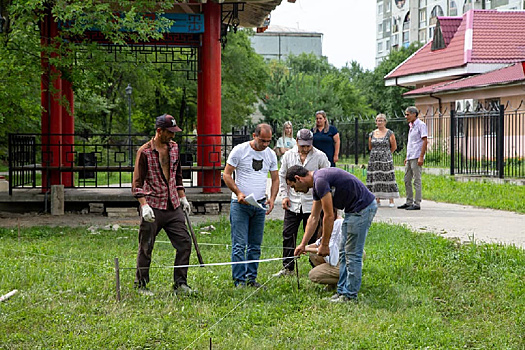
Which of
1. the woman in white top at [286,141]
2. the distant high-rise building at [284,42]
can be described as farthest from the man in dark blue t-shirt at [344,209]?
the distant high-rise building at [284,42]

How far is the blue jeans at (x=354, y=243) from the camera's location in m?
7.31

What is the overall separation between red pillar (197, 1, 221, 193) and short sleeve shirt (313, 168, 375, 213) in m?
7.91

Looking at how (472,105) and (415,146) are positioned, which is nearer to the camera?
(415,146)

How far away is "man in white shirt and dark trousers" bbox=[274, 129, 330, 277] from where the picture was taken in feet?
27.9

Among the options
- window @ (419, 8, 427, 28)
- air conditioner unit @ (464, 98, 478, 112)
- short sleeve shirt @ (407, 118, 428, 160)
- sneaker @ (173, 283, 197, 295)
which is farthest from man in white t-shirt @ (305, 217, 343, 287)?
window @ (419, 8, 427, 28)

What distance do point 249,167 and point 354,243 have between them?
5.06 feet

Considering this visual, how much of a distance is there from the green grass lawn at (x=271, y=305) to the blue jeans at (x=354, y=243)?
189 millimetres

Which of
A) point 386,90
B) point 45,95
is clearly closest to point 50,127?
point 45,95

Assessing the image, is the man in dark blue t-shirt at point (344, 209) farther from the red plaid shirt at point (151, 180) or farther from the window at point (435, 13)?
the window at point (435, 13)

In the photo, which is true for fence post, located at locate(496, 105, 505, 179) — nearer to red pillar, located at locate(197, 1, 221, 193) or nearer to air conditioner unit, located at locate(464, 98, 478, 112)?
air conditioner unit, located at locate(464, 98, 478, 112)

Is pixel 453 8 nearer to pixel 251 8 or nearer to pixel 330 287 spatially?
pixel 251 8

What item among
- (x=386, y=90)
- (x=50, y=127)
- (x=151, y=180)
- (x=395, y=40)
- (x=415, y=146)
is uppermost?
(x=395, y=40)

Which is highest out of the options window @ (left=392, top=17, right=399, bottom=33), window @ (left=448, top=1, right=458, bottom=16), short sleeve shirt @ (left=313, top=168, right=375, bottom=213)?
window @ (left=392, top=17, right=399, bottom=33)

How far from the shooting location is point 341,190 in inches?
283
